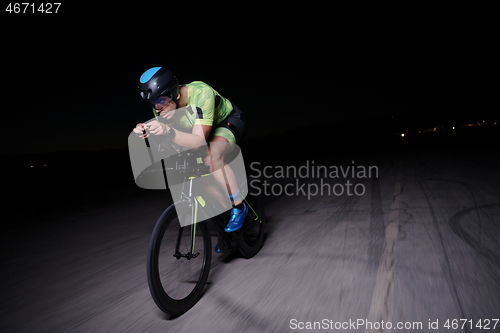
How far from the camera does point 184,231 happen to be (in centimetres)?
288

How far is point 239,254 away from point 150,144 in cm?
204

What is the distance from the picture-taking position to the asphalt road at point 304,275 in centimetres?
233

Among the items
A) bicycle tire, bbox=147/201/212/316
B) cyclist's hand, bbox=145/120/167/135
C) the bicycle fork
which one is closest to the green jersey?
cyclist's hand, bbox=145/120/167/135

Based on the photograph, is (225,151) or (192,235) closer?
(192,235)

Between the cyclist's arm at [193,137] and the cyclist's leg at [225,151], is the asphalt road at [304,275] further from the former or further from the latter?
the cyclist's arm at [193,137]

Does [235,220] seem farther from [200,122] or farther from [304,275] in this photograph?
[200,122]

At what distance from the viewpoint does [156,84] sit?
2750mm

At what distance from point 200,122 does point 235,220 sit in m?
1.22

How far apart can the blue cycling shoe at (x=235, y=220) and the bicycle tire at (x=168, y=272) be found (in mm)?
428

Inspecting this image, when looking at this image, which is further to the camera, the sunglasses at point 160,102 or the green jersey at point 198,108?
the green jersey at point 198,108

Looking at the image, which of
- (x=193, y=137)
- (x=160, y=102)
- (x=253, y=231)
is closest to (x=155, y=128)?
(x=193, y=137)

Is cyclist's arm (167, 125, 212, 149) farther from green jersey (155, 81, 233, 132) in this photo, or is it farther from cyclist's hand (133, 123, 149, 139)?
cyclist's hand (133, 123, 149, 139)

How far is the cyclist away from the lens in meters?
2.74

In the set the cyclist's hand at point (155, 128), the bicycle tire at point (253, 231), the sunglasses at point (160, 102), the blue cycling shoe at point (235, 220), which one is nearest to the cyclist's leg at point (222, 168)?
the blue cycling shoe at point (235, 220)
